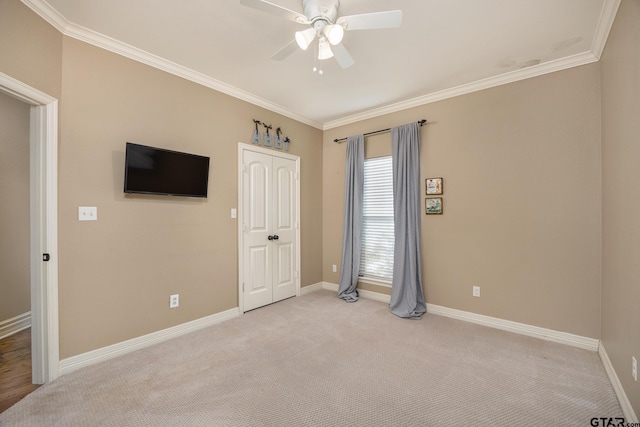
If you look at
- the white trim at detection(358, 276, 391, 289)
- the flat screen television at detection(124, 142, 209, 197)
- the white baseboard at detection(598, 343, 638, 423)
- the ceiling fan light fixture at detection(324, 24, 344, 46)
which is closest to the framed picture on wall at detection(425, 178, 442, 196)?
the white trim at detection(358, 276, 391, 289)

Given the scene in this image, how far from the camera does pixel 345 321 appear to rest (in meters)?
3.30

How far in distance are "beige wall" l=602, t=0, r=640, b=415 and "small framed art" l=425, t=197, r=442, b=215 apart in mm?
1459

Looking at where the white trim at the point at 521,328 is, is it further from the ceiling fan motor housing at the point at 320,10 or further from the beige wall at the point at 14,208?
the beige wall at the point at 14,208

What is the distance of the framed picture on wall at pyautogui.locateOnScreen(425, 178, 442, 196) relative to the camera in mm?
3492

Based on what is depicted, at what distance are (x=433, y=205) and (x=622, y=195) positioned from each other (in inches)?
68.4

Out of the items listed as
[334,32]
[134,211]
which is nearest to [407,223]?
[334,32]

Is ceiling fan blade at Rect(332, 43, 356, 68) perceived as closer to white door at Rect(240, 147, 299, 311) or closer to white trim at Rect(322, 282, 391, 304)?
white door at Rect(240, 147, 299, 311)

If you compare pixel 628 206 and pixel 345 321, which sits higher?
pixel 628 206

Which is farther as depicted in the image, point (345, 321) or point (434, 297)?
point (434, 297)

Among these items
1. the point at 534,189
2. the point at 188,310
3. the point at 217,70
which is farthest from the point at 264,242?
the point at 534,189

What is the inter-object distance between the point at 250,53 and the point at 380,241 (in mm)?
2893

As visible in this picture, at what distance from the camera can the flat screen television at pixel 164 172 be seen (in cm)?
249

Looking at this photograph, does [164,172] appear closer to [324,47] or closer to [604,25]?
[324,47]

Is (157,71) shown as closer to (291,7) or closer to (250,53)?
(250,53)
